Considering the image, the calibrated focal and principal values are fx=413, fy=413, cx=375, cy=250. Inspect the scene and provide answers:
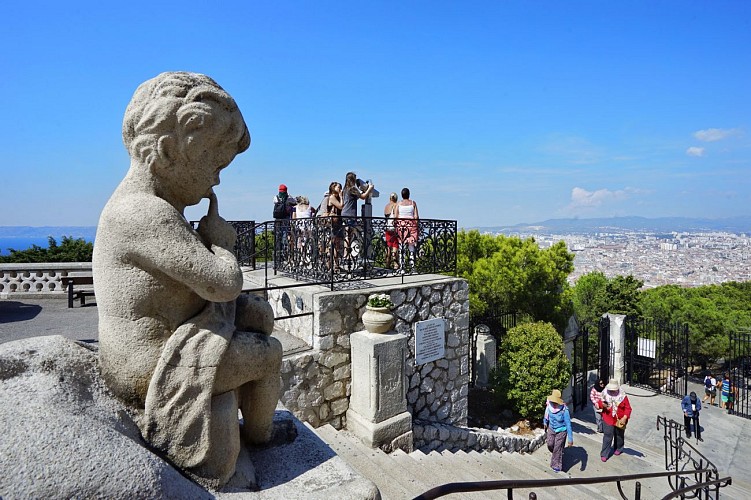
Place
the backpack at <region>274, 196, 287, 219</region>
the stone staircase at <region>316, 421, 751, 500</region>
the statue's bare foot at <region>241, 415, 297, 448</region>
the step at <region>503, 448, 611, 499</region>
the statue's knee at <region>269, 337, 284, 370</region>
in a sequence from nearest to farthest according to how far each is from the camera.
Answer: the statue's knee at <region>269, 337, 284, 370</region>, the statue's bare foot at <region>241, 415, 297, 448</region>, the stone staircase at <region>316, 421, 751, 500</region>, the step at <region>503, 448, 611, 499</region>, the backpack at <region>274, 196, 287, 219</region>

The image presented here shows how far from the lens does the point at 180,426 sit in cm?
172

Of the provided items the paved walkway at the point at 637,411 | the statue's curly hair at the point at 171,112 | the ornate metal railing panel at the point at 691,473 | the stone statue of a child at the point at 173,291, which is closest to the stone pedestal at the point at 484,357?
the paved walkway at the point at 637,411

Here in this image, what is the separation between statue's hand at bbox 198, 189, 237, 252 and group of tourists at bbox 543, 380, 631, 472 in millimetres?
6375

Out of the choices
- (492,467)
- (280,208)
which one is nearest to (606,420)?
(492,467)

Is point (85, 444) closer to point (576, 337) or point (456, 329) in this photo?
point (456, 329)

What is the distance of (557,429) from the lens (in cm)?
662

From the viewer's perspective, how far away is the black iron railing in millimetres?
6453

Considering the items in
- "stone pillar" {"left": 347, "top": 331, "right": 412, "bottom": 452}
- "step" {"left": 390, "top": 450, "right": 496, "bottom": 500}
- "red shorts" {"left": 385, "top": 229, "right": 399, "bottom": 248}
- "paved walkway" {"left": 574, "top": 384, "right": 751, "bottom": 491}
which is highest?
"red shorts" {"left": 385, "top": 229, "right": 399, "bottom": 248}

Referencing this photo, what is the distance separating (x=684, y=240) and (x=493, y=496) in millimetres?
131984

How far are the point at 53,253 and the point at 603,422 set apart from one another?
46.5 feet

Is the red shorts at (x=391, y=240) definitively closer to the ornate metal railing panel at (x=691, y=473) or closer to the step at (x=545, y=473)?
the step at (x=545, y=473)

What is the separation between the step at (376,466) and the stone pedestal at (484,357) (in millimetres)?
5343

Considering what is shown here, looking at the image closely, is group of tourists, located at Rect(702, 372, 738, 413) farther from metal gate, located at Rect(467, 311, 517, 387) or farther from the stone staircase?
metal gate, located at Rect(467, 311, 517, 387)

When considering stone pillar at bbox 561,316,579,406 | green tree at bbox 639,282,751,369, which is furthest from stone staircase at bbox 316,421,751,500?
green tree at bbox 639,282,751,369
